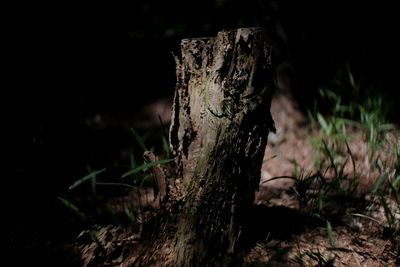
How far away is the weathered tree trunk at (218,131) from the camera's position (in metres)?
1.47

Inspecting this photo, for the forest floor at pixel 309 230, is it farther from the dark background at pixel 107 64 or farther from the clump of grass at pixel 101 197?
the dark background at pixel 107 64

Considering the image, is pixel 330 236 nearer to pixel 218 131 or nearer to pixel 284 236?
pixel 284 236

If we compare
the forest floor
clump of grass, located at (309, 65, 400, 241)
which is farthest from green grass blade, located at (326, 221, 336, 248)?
clump of grass, located at (309, 65, 400, 241)

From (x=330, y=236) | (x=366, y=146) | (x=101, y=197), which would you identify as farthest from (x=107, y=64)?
(x=330, y=236)

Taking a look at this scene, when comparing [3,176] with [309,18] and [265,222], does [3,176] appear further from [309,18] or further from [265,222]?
[309,18]

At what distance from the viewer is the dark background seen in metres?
2.62

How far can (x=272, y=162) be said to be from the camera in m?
2.77

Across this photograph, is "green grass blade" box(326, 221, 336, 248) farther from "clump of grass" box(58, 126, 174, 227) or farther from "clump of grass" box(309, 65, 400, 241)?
"clump of grass" box(58, 126, 174, 227)

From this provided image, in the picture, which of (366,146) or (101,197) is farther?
(366,146)

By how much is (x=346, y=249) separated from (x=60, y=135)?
2434mm

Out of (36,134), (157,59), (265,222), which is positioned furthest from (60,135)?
(265,222)

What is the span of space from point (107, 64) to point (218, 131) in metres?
2.70

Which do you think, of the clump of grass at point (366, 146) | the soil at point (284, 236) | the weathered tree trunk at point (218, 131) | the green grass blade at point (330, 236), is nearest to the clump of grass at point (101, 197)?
the soil at point (284, 236)

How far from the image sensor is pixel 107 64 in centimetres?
385
